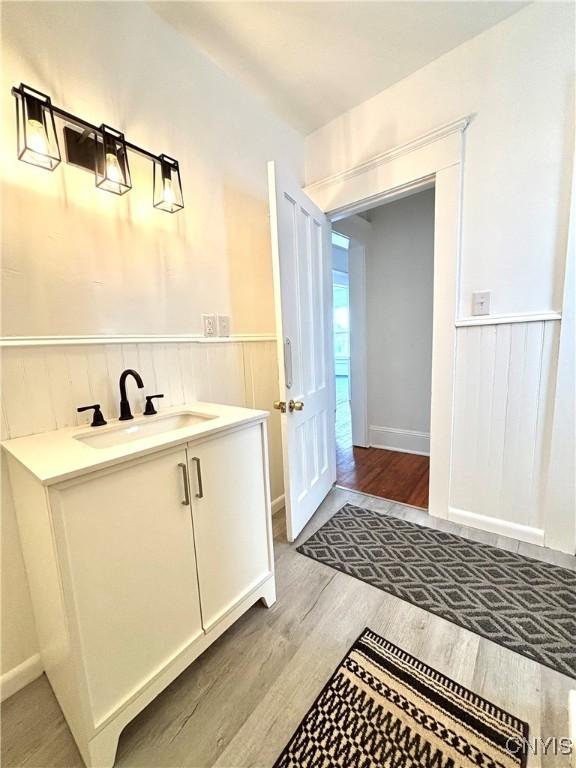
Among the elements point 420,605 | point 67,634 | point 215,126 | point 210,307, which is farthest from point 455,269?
point 67,634

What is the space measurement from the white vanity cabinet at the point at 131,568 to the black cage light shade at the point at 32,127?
94 cm

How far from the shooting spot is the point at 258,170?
1902 mm

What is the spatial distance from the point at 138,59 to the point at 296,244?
0.99m

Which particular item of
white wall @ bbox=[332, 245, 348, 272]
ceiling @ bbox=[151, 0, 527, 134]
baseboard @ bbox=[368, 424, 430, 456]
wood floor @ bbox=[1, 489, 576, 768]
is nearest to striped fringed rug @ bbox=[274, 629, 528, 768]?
wood floor @ bbox=[1, 489, 576, 768]

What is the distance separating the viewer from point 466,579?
1.48 meters

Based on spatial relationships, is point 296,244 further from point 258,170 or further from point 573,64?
point 573,64

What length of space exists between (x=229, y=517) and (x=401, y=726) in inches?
30.8

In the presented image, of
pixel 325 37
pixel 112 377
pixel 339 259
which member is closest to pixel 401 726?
pixel 112 377

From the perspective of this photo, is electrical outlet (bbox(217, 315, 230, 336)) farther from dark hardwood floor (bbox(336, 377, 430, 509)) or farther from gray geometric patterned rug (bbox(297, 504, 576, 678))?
dark hardwood floor (bbox(336, 377, 430, 509))

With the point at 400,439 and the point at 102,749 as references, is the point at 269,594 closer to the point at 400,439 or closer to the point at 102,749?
the point at 102,749

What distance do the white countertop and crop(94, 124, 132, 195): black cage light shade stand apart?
889 mm

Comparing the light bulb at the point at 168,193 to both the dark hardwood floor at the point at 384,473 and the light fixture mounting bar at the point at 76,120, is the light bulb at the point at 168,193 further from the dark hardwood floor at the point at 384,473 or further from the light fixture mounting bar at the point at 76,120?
the dark hardwood floor at the point at 384,473

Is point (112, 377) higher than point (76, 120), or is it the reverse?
point (76, 120)

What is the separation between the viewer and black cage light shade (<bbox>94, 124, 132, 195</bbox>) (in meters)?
1.15
